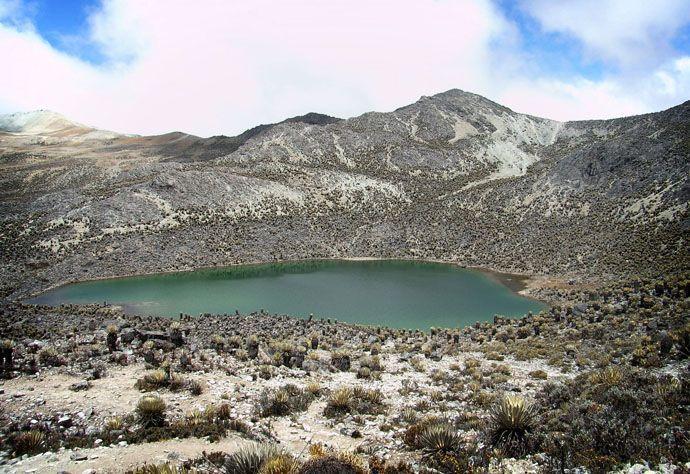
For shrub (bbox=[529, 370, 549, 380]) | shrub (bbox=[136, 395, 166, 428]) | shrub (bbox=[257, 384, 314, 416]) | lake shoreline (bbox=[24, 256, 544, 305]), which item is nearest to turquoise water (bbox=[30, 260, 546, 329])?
lake shoreline (bbox=[24, 256, 544, 305])

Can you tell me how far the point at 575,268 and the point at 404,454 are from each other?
48985 mm

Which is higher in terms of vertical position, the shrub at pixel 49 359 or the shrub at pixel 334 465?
the shrub at pixel 334 465

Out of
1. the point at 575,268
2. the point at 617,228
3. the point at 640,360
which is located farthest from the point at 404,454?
the point at 617,228

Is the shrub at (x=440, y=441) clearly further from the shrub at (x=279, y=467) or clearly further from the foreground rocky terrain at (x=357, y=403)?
the shrub at (x=279, y=467)

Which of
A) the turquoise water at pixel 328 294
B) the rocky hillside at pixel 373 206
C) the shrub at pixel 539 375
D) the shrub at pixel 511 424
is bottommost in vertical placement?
the turquoise water at pixel 328 294

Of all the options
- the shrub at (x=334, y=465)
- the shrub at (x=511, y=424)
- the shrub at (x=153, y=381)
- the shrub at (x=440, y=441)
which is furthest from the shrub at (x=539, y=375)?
the shrub at (x=153, y=381)

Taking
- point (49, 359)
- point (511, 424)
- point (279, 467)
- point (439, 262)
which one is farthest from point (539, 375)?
point (439, 262)

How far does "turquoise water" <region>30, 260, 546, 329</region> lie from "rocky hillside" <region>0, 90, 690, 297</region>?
5995mm

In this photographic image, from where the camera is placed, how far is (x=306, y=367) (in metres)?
19.2

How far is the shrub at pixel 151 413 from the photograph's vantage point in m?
12.3

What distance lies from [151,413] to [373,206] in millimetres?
76077

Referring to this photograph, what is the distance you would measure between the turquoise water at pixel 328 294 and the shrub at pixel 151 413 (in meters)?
24.6

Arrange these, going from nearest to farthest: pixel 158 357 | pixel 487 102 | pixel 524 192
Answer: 1. pixel 158 357
2. pixel 524 192
3. pixel 487 102

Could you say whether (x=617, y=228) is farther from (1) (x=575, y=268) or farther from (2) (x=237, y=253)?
(2) (x=237, y=253)
